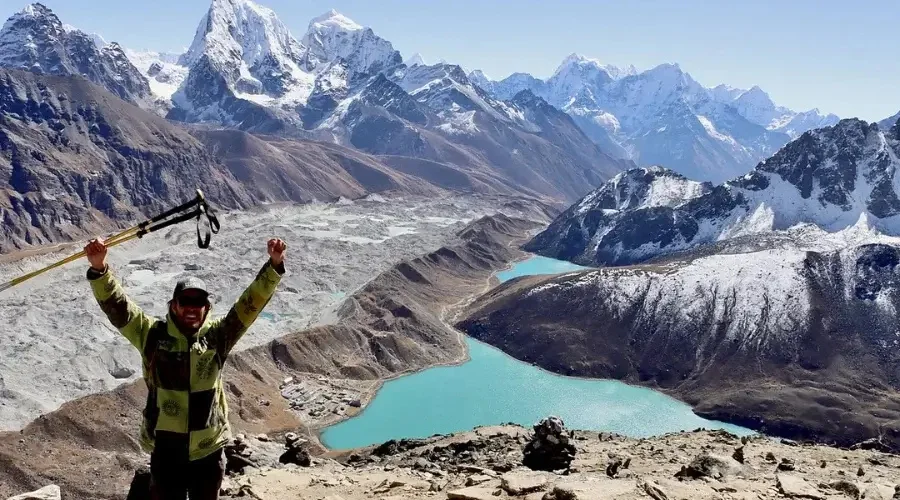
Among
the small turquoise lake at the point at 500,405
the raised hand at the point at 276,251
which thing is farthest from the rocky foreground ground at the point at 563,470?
the small turquoise lake at the point at 500,405

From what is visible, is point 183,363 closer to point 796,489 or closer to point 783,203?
point 796,489

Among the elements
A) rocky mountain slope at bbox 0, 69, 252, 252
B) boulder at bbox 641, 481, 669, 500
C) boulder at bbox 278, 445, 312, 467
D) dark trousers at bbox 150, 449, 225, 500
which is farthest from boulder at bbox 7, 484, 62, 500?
rocky mountain slope at bbox 0, 69, 252, 252

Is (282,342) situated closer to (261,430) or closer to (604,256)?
(261,430)

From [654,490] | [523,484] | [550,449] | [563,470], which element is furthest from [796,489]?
[550,449]

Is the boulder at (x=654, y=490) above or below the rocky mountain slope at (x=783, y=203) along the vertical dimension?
below

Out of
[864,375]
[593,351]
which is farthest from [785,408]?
[593,351]

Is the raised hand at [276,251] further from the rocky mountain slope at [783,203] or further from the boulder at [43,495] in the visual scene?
the rocky mountain slope at [783,203]

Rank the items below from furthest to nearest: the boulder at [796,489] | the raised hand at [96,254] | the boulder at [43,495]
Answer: the boulder at [796,489]
the boulder at [43,495]
the raised hand at [96,254]
